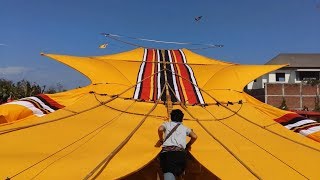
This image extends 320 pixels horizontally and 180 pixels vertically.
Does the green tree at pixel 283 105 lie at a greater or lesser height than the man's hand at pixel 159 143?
lesser

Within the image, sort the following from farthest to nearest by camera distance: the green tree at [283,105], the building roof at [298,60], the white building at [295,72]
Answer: the building roof at [298,60] < the white building at [295,72] < the green tree at [283,105]

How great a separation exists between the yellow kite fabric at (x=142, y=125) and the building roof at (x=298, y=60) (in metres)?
30.3

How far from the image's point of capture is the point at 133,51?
8.79 metres

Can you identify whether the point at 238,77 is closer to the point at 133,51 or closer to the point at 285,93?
the point at 133,51

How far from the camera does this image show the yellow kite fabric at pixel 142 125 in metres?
4.93

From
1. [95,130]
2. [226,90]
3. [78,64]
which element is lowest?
[95,130]

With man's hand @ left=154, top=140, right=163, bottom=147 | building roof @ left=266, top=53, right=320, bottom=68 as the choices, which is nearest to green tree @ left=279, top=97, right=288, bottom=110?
building roof @ left=266, top=53, right=320, bottom=68

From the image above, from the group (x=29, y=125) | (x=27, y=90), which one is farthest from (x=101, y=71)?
(x=27, y=90)

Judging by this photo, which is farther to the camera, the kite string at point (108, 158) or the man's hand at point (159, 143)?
the man's hand at point (159, 143)

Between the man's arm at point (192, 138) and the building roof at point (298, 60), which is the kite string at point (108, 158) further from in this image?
the building roof at point (298, 60)

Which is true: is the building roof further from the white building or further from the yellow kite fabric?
the yellow kite fabric

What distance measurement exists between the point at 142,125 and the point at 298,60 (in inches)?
1368

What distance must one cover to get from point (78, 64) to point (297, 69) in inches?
1233

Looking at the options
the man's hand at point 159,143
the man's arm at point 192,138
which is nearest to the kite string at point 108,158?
the man's hand at point 159,143
